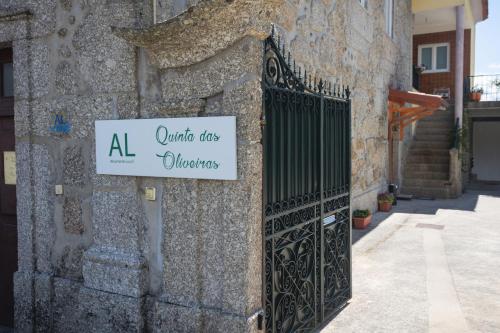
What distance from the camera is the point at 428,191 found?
39.5ft

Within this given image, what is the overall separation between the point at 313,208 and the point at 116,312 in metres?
1.71

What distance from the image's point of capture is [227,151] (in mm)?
2857

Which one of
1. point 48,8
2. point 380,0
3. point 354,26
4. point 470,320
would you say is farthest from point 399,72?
point 48,8

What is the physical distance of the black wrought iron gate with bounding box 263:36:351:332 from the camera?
3.11m

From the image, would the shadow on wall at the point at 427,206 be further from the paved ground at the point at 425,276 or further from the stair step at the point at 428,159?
the stair step at the point at 428,159

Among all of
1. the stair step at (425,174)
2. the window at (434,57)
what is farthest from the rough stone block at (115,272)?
the window at (434,57)

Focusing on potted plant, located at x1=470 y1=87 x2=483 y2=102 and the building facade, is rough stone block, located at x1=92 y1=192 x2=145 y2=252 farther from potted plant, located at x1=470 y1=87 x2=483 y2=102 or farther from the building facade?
potted plant, located at x1=470 y1=87 x2=483 y2=102

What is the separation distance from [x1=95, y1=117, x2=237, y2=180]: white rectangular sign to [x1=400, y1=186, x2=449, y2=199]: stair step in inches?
398

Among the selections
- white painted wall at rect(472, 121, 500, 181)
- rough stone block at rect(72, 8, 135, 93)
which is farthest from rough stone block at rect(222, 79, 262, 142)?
white painted wall at rect(472, 121, 500, 181)

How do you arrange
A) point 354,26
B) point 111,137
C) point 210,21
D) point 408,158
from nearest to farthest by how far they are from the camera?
point 210,21, point 111,137, point 354,26, point 408,158

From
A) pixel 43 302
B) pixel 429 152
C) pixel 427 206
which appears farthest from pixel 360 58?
pixel 43 302

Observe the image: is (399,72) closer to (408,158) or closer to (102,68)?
(408,158)

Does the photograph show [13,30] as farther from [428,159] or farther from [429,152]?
[429,152]

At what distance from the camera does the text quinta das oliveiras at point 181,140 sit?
292 cm
